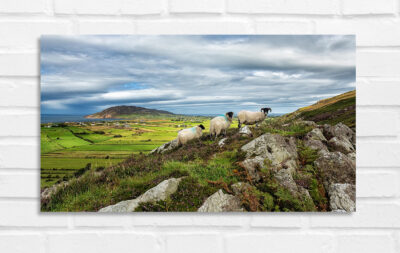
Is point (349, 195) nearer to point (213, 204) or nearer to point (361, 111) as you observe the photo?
point (361, 111)

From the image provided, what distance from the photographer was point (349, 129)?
1.65 meters

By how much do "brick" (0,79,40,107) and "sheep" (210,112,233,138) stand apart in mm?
1635

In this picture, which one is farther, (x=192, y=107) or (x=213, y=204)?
(x=192, y=107)

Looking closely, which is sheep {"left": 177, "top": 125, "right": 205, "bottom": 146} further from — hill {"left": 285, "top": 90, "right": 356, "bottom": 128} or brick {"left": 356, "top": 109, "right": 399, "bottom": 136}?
brick {"left": 356, "top": 109, "right": 399, "bottom": 136}

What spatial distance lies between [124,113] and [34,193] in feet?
3.59
